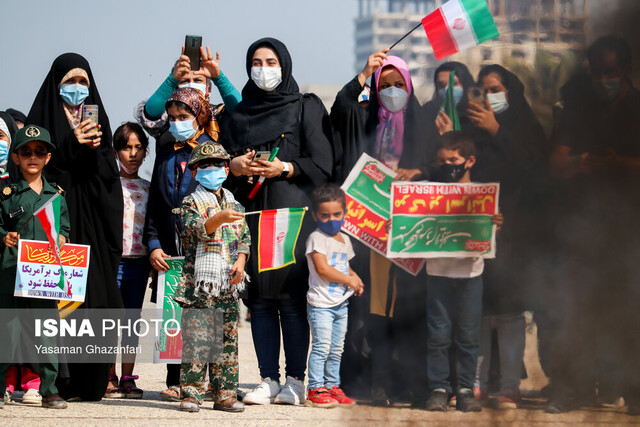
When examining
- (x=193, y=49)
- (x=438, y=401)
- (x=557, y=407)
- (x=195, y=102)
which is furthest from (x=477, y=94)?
(x=193, y=49)

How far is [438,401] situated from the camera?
290cm

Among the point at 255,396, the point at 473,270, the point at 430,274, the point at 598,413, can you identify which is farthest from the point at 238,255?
the point at 598,413

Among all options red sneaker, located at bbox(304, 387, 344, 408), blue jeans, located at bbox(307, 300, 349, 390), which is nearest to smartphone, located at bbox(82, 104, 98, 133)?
blue jeans, located at bbox(307, 300, 349, 390)

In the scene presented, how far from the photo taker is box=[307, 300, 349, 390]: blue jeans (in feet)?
16.7

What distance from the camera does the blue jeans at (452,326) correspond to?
2.76 meters

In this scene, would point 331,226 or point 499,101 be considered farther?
point 331,226

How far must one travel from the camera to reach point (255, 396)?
5320 mm

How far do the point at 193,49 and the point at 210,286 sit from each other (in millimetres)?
1817

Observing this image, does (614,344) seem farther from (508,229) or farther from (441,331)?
(441,331)

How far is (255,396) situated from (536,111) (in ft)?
12.2

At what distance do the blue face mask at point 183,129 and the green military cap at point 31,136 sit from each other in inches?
31.9

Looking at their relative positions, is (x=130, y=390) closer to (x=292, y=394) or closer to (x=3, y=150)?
(x=292, y=394)

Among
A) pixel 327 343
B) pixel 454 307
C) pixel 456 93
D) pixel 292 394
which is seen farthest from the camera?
pixel 292 394

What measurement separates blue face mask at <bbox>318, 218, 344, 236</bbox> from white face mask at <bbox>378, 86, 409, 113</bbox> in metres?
1.19
